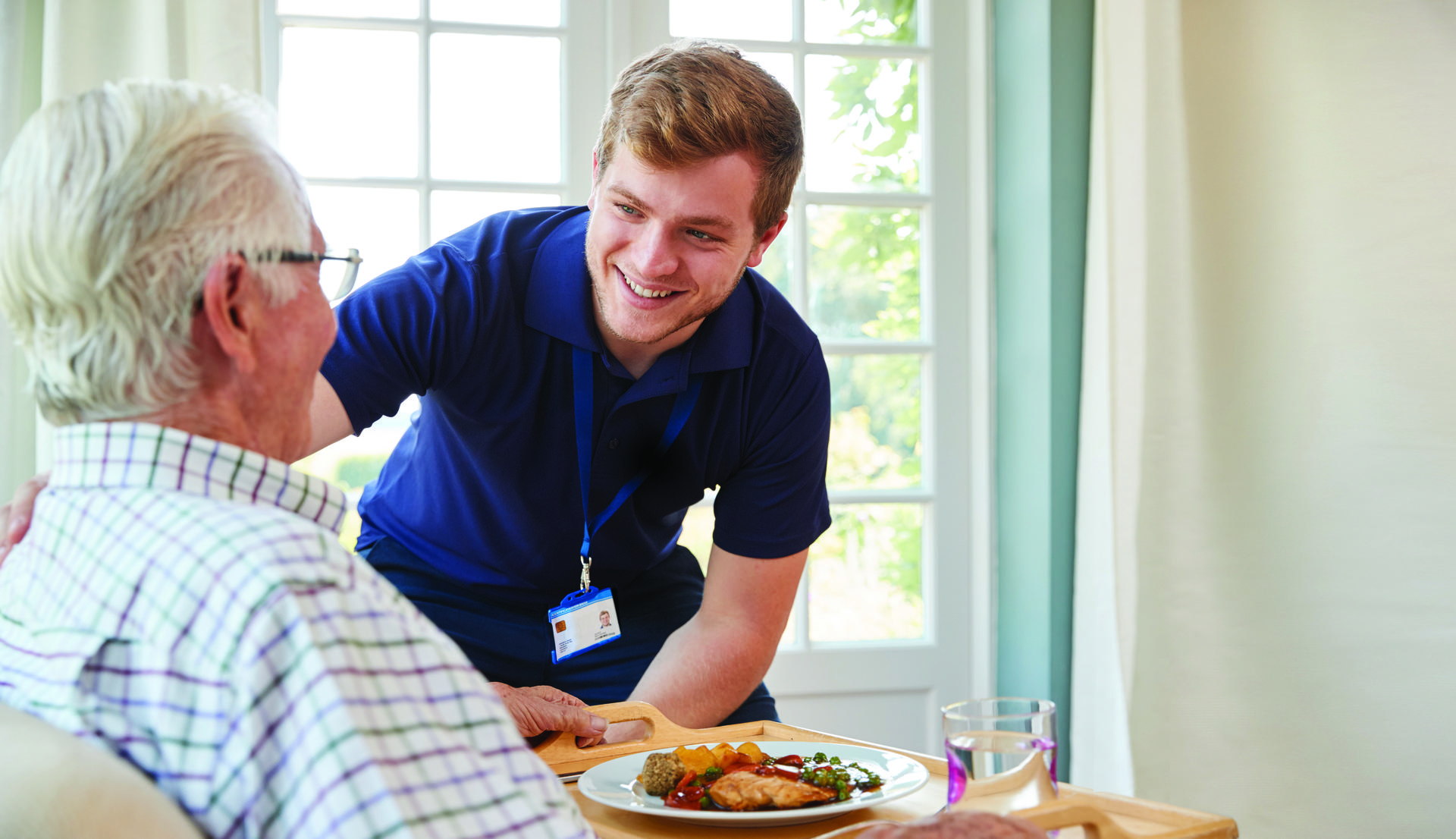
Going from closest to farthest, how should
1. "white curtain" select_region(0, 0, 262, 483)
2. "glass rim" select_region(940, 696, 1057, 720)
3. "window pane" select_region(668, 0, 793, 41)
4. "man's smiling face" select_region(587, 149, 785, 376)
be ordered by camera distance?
"glass rim" select_region(940, 696, 1057, 720) → "man's smiling face" select_region(587, 149, 785, 376) → "white curtain" select_region(0, 0, 262, 483) → "window pane" select_region(668, 0, 793, 41)

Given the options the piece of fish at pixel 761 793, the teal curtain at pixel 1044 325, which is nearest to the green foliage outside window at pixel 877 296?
the teal curtain at pixel 1044 325

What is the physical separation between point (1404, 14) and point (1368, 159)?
32cm

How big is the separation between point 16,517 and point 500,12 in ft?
5.95

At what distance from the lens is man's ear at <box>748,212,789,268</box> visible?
1.70 meters

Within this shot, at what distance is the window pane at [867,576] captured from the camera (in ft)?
8.92

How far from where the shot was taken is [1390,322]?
2.35m

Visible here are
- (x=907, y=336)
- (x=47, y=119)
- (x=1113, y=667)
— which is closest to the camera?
(x=47, y=119)

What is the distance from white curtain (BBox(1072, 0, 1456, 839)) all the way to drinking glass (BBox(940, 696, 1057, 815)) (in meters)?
1.57

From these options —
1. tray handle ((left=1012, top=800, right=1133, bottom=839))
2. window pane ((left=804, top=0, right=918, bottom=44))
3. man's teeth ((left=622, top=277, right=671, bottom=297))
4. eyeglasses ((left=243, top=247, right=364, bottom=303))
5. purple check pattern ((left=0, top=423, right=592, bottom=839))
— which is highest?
window pane ((left=804, top=0, right=918, bottom=44))

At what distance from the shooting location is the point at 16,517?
3.45ft

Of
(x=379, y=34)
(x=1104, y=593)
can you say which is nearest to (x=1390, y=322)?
(x=1104, y=593)

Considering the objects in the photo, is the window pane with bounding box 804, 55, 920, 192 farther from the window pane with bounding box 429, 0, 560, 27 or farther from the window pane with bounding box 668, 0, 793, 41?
the window pane with bounding box 429, 0, 560, 27

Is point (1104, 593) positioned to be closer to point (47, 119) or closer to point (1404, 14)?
point (1404, 14)

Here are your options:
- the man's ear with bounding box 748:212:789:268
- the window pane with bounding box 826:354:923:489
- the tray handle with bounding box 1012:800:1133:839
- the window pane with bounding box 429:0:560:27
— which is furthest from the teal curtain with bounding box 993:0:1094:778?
the tray handle with bounding box 1012:800:1133:839
